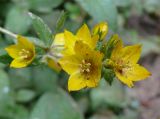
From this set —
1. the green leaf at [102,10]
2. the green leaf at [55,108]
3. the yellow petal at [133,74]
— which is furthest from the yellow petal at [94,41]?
the green leaf at [55,108]

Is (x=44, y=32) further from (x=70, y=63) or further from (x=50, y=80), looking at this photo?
(x=50, y=80)

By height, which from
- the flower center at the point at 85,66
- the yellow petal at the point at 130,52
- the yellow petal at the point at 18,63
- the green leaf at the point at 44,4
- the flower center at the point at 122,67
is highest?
the yellow petal at the point at 130,52

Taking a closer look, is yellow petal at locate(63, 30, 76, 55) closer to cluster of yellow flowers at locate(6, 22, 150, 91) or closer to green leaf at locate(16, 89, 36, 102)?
cluster of yellow flowers at locate(6, 22, 150, 91)

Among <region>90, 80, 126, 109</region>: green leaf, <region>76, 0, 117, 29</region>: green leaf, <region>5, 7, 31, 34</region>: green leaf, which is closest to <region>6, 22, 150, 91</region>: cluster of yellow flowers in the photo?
<region>76, 0, 117, 29</region>: green leaf

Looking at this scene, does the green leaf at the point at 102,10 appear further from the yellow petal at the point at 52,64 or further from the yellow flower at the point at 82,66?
the yellow flower at the point at 82,66

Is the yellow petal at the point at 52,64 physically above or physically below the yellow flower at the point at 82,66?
below

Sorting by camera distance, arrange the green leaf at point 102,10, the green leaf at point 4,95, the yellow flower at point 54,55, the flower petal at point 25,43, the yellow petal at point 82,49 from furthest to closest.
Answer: the green leaf at point 4,95 → the green leaf at point 102,10 → the yellow flower at point 54,55 → the flower petal at point 25,43 → the yellow petal at point 82,49
